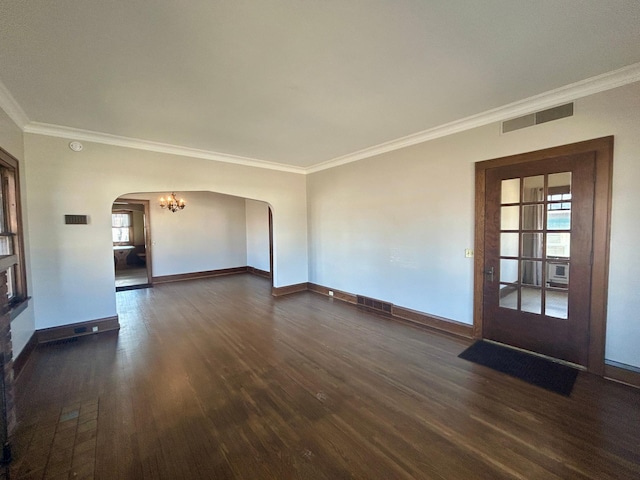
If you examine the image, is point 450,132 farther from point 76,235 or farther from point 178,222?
point 178,222

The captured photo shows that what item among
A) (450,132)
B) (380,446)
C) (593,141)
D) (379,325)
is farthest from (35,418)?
(593,141)

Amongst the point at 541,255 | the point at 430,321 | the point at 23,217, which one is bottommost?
the point at 430,321

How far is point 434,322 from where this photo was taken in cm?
404

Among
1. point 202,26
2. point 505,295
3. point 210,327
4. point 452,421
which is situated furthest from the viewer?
point 210,327

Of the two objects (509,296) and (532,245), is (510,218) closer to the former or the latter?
(532,245)

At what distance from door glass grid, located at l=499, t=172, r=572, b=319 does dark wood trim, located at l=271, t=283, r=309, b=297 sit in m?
4.13

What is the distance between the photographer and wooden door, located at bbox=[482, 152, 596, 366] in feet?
9.21

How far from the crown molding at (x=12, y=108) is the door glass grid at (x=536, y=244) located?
5.54 m

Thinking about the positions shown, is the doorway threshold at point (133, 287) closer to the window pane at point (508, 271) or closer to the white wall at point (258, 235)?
the white wall at point (258, 235)

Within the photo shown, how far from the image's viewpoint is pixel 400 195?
4.43 m

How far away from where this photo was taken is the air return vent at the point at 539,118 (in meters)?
2.85

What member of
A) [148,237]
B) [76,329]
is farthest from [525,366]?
[148,237]

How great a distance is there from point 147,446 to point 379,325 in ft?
10.4

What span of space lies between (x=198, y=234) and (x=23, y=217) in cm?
493
